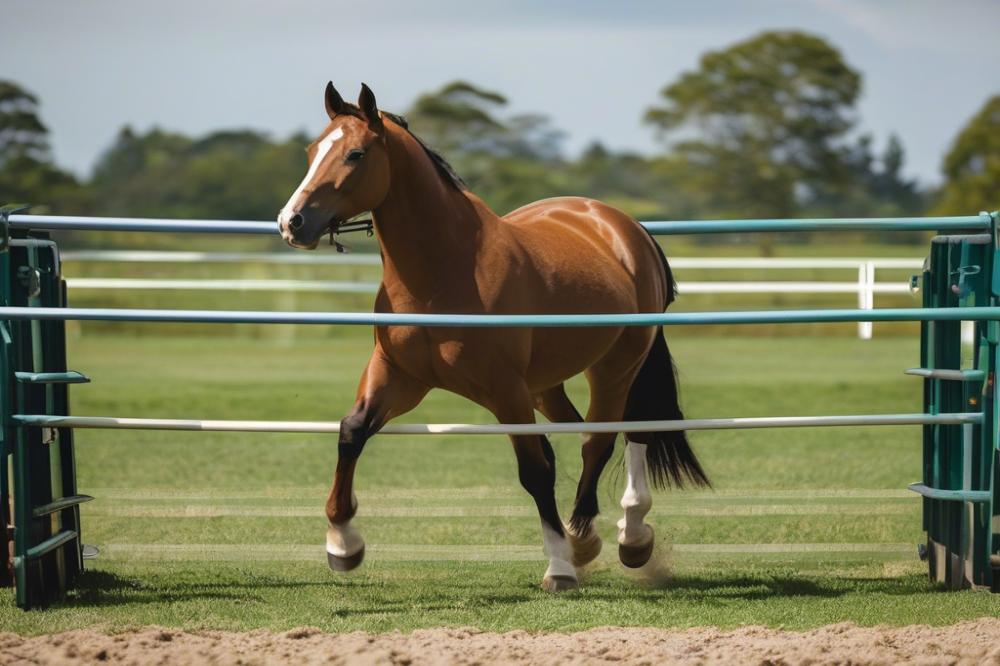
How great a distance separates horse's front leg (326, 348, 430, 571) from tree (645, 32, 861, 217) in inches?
1986

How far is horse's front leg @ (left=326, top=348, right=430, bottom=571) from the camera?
4582 millimetres

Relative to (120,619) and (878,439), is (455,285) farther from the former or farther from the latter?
(878,439)

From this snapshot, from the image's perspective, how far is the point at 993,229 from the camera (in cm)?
462

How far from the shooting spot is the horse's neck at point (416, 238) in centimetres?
464

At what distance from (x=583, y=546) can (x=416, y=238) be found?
150cm

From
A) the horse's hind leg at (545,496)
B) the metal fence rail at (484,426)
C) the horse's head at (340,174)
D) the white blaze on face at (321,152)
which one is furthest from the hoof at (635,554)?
the white blaze on face at (321,152)

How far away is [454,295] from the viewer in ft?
15.2

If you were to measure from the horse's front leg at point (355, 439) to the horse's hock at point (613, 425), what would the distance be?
0.15m

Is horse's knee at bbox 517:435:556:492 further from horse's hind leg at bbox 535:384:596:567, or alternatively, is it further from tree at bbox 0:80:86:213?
tree at bbox 0:80:86:213

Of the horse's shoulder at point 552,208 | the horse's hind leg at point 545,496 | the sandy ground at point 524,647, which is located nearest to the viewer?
the sandy ground at point 524,647

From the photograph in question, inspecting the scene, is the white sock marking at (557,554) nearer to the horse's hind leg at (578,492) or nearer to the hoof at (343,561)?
the horse's hind leg at (578,492)

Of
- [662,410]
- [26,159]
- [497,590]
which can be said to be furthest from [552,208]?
[26,159]

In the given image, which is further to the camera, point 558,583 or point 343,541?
point 558,583

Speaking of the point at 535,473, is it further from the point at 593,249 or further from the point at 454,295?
the point at 593,249
